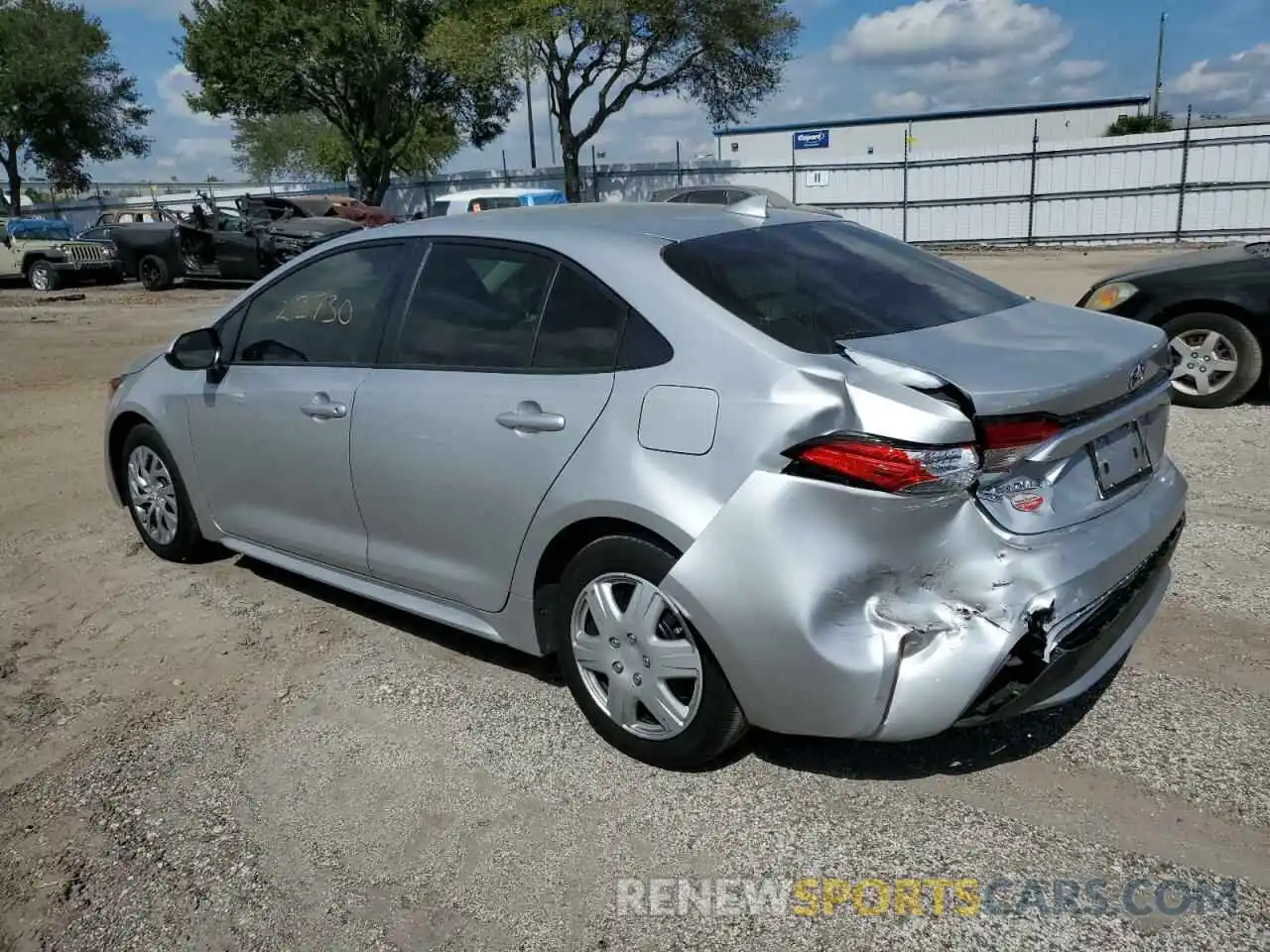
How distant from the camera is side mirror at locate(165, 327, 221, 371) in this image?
4434 mm

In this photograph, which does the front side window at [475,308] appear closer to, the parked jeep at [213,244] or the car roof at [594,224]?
the car roof at [594,224]

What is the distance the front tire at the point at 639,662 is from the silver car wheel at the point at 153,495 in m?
2.55

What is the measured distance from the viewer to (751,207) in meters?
3.71

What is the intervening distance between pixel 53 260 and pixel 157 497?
65.3ft

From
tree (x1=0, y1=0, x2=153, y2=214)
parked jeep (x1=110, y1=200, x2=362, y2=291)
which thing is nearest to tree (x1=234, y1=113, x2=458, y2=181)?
tree (x1=0, y1=0, x2=153, y2=214)

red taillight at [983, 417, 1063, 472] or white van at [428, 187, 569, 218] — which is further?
white van at [428, 187, 569, 218]

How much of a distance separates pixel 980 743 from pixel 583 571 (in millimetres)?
1313

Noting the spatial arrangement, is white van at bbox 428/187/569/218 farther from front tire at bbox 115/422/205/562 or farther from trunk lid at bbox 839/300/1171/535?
trunk lid at bbox 839/300/1171/535

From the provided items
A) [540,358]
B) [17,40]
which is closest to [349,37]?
[17,40]

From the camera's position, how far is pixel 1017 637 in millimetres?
2607

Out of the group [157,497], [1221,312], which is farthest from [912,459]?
[1221,312]

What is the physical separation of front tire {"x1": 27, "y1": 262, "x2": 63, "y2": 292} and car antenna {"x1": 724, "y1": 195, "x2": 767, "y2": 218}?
2207cm

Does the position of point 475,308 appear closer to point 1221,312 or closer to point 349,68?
point 1221,312

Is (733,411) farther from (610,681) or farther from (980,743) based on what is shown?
(980,743)
